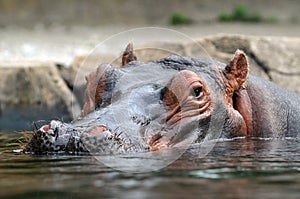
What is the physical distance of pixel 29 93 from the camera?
9523mm

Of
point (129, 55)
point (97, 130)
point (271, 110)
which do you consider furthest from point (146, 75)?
point (97, 130)

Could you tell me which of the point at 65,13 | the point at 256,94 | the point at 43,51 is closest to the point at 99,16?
the point at 65,13

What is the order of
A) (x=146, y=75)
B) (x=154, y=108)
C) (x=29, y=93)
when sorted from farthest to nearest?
(x=29, y=93), (x=146, y=75), (x=154, y=108)

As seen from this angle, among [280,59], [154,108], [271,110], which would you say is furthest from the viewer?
[280,59]

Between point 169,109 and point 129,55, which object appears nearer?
point 169,109

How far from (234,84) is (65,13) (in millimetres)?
13344

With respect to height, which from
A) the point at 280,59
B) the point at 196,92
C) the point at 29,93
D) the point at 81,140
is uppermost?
the point at 280,59

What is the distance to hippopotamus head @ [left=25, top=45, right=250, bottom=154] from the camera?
4.83 metres

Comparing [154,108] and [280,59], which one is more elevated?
[280,59]

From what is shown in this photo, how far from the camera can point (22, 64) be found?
9727 millimetres

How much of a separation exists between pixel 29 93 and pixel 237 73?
4.22m

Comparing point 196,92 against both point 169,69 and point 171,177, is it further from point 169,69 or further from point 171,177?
point 171,177

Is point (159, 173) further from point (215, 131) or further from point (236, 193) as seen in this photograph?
point (215, 131)

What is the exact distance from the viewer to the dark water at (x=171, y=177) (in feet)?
11.5
